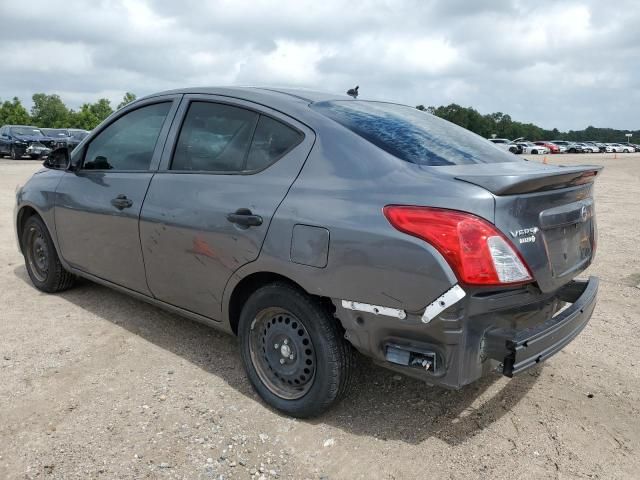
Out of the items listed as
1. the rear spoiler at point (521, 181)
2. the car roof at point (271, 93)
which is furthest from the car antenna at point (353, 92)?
the rear spoiler at point (521, 181)

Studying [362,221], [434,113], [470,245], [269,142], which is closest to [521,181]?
[470,245]

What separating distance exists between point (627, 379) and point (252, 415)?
7.63 ft

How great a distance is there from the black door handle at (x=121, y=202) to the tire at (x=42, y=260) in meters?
1.29

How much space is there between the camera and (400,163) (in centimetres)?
255

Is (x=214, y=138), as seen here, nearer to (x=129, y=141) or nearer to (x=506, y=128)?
(x=129, y=141)

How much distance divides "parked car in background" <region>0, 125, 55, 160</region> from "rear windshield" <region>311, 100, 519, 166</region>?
25.1m

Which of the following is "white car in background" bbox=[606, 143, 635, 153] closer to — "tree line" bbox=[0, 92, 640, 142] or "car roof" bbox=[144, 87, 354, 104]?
"tree line" bbox=[0, 92, 640, 142]

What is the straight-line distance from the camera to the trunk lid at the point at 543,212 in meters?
2.33

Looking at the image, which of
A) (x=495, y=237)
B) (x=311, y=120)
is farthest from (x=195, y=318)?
(x=495, y=237)

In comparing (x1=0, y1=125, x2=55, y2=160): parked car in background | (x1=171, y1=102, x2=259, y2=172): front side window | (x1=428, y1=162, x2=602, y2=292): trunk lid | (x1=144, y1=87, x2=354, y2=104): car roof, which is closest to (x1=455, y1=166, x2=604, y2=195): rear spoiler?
(x1=428, y1=162, x2=602, y2=292): trunk lid

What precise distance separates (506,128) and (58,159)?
404ft

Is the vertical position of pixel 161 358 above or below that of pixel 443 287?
below

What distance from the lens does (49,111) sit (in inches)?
3339

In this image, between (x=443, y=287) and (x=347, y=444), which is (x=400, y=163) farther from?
(x=347, y=444)
